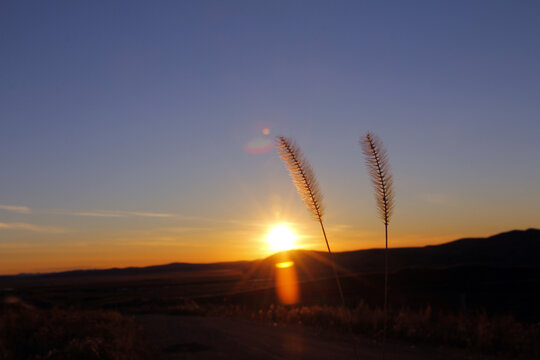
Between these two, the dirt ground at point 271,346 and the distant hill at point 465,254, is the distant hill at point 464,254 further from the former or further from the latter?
the dirt ground at point 271,346

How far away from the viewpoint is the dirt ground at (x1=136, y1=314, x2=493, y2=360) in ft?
34.8

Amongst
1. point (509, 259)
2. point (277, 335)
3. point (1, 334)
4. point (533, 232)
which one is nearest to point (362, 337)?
point (277, 335)

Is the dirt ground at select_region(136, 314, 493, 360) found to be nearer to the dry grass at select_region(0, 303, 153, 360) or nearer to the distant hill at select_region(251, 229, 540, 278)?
the dry grass at select_region(0, 303, 153, 360)

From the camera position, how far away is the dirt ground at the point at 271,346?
10.6 meters

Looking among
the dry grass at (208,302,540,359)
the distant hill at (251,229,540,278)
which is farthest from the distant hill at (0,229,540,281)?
the dry grass at (208,302,540,359)

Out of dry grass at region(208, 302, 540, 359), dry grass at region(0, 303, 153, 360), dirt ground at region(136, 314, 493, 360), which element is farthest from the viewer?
dry grass at region(208, 302, 540, 359)

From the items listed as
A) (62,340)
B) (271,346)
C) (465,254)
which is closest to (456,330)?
(271,346)

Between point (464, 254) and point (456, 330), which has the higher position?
point (464, 254)

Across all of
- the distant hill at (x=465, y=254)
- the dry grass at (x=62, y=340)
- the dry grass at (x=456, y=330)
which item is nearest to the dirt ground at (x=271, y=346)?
the dry grass at (x=456, y=330)

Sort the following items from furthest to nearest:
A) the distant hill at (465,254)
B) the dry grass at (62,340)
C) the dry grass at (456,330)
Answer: the distant hill at (465,254) → the dry grass at (456,330) → the dry grass at (62,340)

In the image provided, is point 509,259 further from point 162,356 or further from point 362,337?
point 162,356

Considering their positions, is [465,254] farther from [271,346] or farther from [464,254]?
[271,346]

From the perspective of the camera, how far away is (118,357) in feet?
27.6

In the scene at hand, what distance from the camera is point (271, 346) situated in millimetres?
11844
